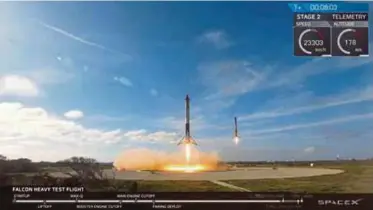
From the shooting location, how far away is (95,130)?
13.8 feet

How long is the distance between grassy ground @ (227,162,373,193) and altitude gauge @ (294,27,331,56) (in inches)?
26.6

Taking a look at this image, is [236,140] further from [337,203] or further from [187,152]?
[337,203]

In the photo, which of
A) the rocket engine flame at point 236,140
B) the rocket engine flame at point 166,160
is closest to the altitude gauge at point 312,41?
the rocket engine flame at point 236,140

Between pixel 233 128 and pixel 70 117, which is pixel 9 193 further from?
pixel 233 128

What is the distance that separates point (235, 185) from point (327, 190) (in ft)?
1.76

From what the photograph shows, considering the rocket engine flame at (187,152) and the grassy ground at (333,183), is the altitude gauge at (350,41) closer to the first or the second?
the grassy ground at (333,183)

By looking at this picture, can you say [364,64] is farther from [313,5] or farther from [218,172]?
[218,172]

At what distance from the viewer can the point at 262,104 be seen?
421 cm

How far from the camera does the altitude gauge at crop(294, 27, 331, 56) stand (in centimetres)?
416

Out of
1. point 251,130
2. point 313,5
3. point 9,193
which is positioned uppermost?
point 313,5

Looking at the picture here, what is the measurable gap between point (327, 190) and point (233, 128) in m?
0.65

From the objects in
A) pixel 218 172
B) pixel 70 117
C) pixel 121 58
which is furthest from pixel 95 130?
pixel 218 172

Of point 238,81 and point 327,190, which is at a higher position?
point 238,81

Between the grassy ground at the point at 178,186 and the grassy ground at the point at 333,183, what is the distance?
11cm
